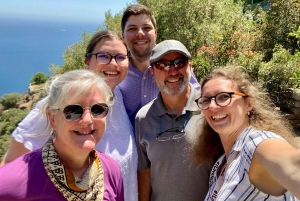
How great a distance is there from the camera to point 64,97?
1831mm

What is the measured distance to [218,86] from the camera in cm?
226

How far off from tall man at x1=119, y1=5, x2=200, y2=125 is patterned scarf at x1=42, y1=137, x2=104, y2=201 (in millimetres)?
1187

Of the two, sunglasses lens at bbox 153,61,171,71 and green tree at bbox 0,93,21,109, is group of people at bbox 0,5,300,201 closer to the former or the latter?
sunglasses lens at bbox 153,61,171,71

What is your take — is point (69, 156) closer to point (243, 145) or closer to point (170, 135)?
point (170, 135)

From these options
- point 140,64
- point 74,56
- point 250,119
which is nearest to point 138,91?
point 140,64

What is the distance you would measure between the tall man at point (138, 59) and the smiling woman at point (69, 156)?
113 cm

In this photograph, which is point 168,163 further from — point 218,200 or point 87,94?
point 87,94

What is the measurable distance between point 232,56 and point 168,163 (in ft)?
25.7

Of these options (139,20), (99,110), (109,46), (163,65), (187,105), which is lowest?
(187,105)

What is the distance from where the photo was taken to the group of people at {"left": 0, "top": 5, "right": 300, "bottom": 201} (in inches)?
66.5

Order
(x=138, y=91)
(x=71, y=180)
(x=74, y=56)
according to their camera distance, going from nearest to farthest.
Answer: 1. (x=71, y=180)
2. (x=138, y=91)
3. (x=74, y=56)

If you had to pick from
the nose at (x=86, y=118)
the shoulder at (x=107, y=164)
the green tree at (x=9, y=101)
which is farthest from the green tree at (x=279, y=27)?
the green tree at (x=9, y=101)

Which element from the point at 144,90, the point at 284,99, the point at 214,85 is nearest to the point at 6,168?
the point at 214,85

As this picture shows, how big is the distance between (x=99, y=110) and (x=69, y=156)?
36 centimetres
